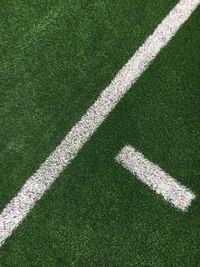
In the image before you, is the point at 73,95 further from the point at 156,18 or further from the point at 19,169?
the point at 156,18

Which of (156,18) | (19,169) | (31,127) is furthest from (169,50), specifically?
(19,169)

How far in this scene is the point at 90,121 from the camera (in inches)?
157

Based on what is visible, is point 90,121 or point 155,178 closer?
point 155,178

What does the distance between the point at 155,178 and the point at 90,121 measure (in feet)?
2.43

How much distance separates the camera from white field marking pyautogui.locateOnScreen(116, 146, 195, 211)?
3.70 m

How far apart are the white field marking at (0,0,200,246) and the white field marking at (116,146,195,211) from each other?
0.38 meters

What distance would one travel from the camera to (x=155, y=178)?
3.76 m

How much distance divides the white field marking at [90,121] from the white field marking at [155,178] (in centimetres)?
38

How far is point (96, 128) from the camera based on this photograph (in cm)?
395

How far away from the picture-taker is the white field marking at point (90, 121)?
3.67 m

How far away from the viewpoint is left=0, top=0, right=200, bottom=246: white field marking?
3.67 metres

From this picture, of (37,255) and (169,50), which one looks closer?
(37,255)

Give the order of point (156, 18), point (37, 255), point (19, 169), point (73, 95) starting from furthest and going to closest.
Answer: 1. point (156, 18)
2. point (73, 95)
3. point (19, 169)
4. point (37, 255)

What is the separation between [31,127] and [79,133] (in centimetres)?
41
